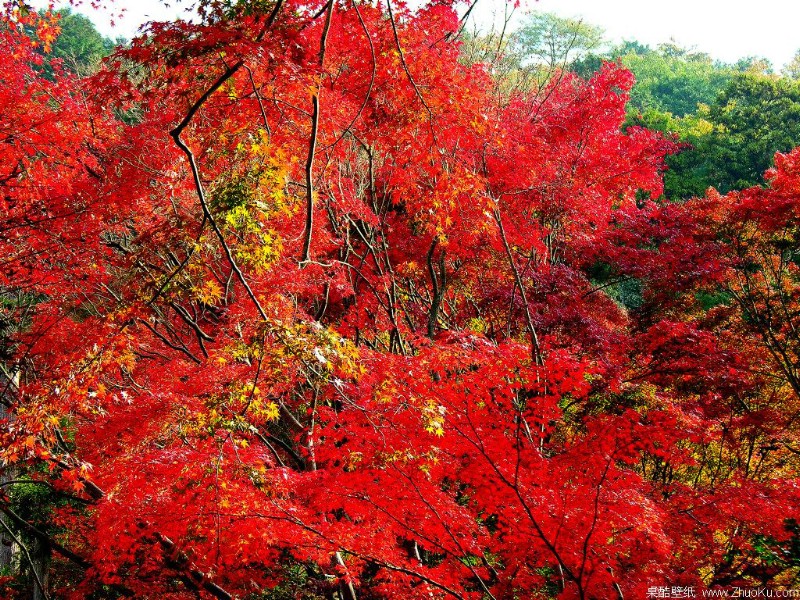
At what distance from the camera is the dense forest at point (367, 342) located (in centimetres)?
552

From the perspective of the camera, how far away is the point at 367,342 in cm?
1354

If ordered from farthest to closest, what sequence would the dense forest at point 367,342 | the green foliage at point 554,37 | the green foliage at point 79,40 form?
the green foliage at point 554,37 < the green foliage at point 79,40 < the dense forest at point 367,342

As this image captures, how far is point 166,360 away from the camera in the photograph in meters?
11.9

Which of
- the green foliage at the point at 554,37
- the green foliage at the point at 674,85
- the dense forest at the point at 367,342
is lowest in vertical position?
the dense forest at the point at 367,342

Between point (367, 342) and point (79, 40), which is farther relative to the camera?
point (79, 40)

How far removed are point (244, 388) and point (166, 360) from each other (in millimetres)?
8019

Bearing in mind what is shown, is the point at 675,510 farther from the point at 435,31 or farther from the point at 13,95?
the point at 13,95

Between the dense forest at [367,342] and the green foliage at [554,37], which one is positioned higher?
the green foliage at [554,37]

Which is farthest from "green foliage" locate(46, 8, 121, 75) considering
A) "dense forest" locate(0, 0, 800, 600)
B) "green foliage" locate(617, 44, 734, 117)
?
"green foliage" locate(617, 44, 734, 117)

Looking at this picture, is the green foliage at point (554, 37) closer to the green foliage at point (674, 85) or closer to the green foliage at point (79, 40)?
the green foliage at point (674, 85)

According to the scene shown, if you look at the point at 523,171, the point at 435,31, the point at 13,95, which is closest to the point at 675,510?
the point at 523,171

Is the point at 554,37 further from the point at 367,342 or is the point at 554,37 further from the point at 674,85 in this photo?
the point at 367,342

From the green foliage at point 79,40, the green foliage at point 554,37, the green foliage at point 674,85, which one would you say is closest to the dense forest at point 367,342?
the green foliage at point 554,37

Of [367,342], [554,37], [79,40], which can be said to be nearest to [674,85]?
[554,37]
